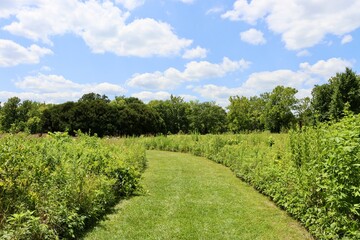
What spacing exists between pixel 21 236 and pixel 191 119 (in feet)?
195

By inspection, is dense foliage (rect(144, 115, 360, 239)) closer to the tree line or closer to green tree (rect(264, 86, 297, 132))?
the tree line

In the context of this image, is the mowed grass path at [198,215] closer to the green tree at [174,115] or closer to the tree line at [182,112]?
the tree line at [182,112]

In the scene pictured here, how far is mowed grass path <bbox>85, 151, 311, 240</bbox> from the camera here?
560cm

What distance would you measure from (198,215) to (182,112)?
59220 mm

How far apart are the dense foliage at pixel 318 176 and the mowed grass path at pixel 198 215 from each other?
1.37 ft

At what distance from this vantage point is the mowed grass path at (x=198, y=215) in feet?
18.4

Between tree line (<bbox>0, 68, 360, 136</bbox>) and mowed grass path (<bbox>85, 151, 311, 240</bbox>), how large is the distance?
19.6m

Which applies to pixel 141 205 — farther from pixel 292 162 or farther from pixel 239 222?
pixel 292 162

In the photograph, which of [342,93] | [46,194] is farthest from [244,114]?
[46,194]

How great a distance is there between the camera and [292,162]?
22.8ft

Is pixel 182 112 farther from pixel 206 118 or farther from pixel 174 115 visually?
pixel 206 118

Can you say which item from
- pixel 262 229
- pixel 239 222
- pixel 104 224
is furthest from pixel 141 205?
pixel 262 229

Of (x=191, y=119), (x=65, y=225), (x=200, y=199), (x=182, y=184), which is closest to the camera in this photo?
(x=65, y=225)

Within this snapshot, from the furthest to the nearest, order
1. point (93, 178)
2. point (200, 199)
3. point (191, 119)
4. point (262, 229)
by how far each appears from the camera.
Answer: point (191, 119), point (200, 199), point (93, 178), point (262, 229)
